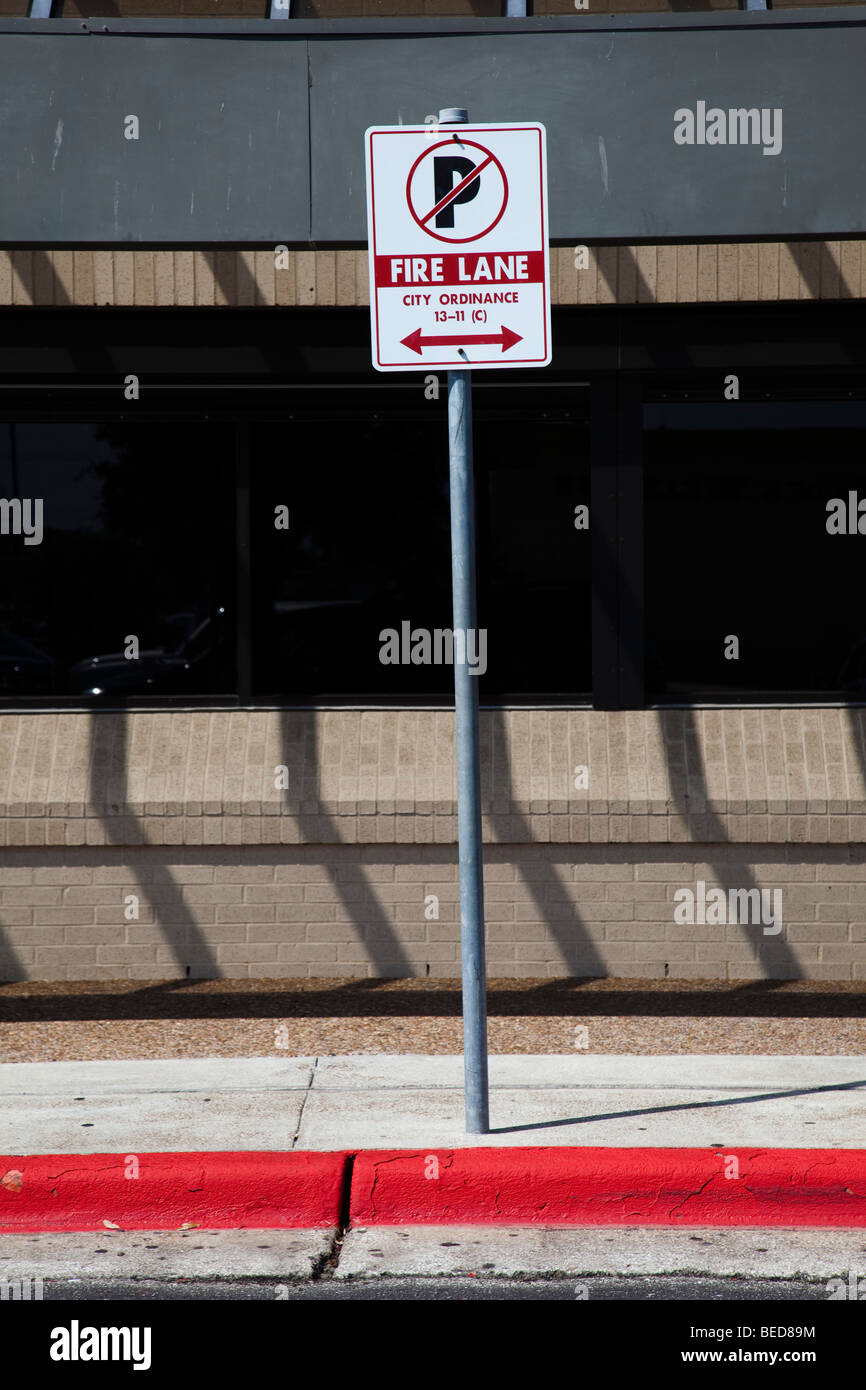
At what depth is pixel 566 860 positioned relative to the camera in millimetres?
8133

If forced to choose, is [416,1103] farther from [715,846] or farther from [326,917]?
[715,846]

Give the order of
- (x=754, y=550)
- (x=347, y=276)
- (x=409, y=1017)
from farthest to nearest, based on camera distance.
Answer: (x=754, y=550) < (x=347, y=276) < (x=409, y=1017)

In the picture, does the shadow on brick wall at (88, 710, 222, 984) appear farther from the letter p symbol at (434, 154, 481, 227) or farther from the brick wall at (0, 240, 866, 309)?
the letter p symbol at (434, 154, 481, 227)

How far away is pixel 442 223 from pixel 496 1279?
342 centimetres

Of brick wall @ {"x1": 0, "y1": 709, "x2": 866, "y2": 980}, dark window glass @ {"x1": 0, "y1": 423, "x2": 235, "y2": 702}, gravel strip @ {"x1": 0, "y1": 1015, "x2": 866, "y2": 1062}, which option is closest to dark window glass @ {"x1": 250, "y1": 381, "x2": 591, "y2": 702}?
dark window glass @ {"x1": 0, "y1": 423, "x2": 235, "y2": 702}

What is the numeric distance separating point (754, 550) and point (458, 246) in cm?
370

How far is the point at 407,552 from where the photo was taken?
8.37 meters

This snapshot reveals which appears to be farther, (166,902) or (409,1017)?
(166,902)

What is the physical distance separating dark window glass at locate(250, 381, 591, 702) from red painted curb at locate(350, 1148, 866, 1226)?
382 centimetres

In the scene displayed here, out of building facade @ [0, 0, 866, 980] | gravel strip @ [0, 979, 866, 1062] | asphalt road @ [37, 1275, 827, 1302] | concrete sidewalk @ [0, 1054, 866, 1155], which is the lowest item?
asphalt road @ [37, 1275, 827, 1302]

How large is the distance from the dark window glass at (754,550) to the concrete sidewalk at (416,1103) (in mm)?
2543

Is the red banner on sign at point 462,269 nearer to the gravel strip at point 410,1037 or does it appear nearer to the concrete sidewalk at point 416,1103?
the concrete sidewalk at point 416,1103

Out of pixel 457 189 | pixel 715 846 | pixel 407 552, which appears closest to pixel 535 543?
pixel 407 552

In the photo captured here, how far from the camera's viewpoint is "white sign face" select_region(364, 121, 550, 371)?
506 cm
